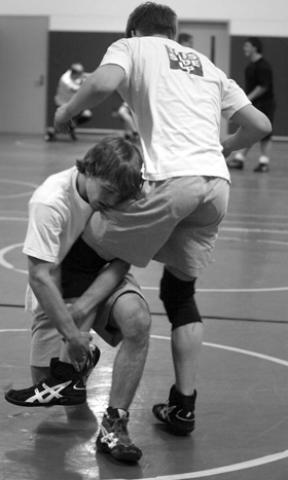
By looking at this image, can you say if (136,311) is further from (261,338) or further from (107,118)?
(107,118)

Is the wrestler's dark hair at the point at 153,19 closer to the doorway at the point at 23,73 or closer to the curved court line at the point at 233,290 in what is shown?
the curved court line at the point at 233,290

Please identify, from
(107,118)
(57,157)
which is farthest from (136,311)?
(107,118)

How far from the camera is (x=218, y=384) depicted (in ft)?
14.8

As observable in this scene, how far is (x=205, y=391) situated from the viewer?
440 cm

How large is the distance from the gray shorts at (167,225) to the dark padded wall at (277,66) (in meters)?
18.2

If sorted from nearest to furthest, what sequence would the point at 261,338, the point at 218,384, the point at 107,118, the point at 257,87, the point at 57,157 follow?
the point at 218,384, the point at 261,338, the point at 257,87, the point at 57,157, the point at 107,118

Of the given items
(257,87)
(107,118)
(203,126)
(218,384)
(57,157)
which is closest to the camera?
(203,126)

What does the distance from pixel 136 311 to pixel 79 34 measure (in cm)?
1925

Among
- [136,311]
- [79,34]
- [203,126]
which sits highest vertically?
[203,126]

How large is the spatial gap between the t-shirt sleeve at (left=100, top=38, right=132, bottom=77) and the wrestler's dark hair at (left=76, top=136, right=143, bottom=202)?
351 millimetres

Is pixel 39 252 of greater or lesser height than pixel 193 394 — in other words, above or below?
above

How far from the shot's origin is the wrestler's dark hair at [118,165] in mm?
3523

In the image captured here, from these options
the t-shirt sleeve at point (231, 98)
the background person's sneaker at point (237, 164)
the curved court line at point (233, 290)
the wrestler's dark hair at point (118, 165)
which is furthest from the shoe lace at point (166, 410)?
the background person's sneaker at point (237, 164)

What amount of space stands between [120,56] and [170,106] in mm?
263
